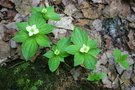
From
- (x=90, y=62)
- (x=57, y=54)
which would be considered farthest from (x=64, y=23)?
(x=90, y=62)

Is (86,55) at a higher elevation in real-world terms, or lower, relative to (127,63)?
higher

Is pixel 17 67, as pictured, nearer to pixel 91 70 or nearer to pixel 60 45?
pixel 60 45

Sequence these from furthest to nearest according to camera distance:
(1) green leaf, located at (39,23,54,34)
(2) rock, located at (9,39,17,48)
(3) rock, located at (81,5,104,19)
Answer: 1. (3) rock, located at (81,5,104,19)
2. (2) rock, located at (9,39,17,48)
3. (1) green leaf, located at (39,23,54,34)

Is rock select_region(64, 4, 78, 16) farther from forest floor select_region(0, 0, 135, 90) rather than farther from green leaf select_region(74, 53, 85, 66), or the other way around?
green leaf select_region(74, 53, 85, 66)

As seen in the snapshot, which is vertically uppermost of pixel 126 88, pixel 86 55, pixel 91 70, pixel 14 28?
pixel 14 28

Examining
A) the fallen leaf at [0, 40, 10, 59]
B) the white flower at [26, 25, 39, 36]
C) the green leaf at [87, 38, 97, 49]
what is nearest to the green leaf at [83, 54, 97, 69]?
the green leaf at [87, 38, 97, 49]

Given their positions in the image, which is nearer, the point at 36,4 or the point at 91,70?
the point at 91,70

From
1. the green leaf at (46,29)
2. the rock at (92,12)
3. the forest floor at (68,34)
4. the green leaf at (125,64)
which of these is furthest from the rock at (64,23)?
the green leaf at (125,64)

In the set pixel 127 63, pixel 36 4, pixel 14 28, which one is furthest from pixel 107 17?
pixel 14 28
